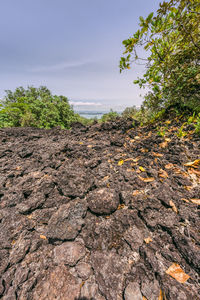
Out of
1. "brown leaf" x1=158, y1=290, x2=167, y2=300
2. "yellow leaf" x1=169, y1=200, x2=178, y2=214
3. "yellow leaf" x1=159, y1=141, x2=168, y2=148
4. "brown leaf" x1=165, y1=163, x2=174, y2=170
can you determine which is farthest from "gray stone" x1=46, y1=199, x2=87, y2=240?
"yellow leaf" x1=159, y1=141, x2=168, y2=148

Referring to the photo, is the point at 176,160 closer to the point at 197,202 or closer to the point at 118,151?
the point at 197,202

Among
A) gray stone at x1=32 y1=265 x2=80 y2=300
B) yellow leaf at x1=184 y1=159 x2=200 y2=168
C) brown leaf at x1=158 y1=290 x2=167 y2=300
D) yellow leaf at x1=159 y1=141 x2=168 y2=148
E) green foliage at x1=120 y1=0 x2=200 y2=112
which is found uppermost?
green foliage at x1=120 y1=0 x2=200 y2=112

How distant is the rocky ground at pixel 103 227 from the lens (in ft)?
3.10

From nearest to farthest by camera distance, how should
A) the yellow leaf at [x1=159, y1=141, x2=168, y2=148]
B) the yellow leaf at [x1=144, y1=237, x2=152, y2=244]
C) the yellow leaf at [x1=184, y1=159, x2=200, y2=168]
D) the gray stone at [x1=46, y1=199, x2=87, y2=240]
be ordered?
the yellow leaf at [x1=144, y1=237, x2=152, y2=244], the gray stone at [x1=46, y1=199, x2=87, y2=240], the yellow leaf at [x1=184, y1=159, x2=200, y2=168], the yellow leaf at [x1=159, y1=141, x2=168, y2=148]

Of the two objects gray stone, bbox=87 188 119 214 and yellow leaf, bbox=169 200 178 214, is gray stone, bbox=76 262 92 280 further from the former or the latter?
yellow leaf, bbox=169 200 178 214

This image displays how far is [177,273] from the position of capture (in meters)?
0.96

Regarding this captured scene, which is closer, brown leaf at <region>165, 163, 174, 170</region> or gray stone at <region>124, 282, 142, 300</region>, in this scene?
gray stone at <region>124, 282, 142, 300</region>

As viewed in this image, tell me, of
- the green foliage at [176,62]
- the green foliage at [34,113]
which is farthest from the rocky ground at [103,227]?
the green foliage at [34,113]

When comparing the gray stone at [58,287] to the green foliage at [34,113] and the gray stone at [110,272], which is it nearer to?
the gray stone at [110,272]

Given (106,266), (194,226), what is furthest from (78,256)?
(194,226)

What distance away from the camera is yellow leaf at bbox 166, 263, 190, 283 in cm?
93

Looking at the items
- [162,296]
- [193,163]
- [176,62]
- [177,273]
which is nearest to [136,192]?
[177,273]

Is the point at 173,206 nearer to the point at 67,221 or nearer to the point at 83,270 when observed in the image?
the point at 83,270

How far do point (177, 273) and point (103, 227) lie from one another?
723 millimetres
